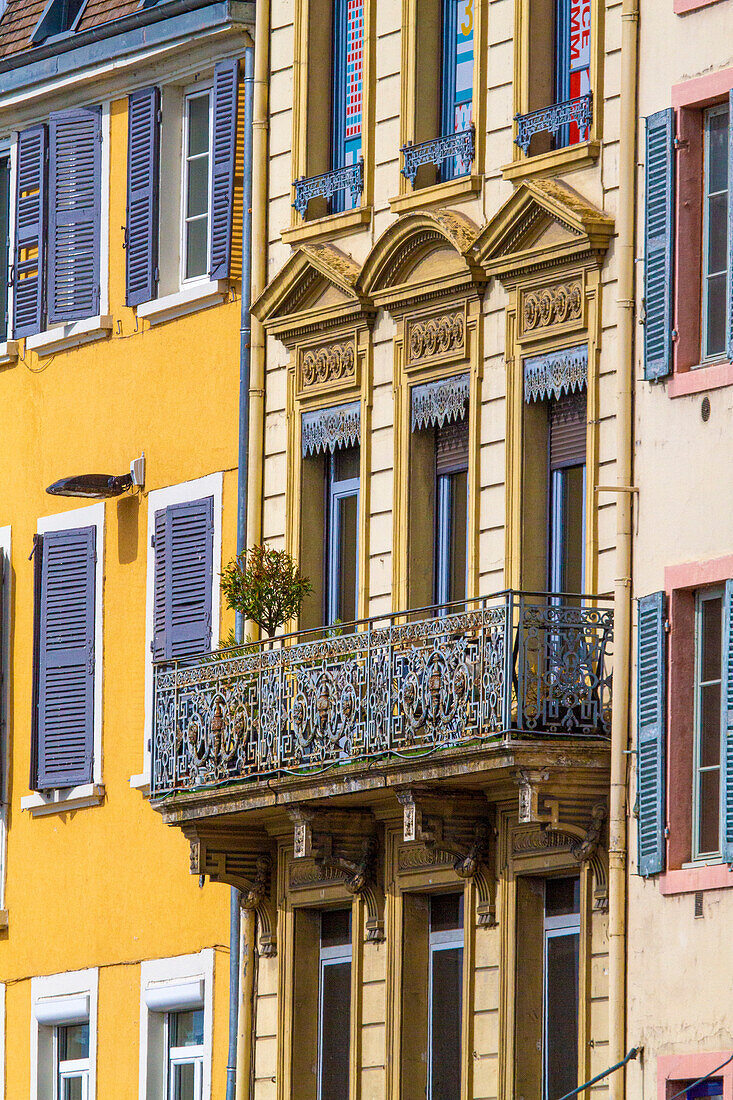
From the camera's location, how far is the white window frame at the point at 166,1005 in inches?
1271

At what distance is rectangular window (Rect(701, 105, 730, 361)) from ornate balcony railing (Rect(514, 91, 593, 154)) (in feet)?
6.29

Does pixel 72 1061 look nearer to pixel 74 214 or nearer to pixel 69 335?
pixel 69 335

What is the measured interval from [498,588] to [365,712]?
1523mm

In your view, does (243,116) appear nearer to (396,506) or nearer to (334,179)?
(334,179)

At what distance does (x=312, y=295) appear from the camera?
32.2m

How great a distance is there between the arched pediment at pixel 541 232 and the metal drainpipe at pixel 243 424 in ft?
11.6

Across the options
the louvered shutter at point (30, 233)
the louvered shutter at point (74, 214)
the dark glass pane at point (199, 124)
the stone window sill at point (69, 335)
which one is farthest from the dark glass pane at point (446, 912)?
the louvered shutter at point (30, 233)

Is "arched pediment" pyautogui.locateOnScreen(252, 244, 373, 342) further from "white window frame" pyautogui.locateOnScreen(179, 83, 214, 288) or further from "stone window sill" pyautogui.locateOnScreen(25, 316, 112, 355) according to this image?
"stone window sill" pyautogui.locateOnScreen(25, 316, 112, 355)

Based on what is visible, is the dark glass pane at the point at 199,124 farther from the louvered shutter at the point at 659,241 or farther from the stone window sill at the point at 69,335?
the louvered shutter at the point at 659,241

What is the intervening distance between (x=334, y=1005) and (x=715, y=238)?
8.05 metres

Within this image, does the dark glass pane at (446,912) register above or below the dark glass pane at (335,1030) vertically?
above

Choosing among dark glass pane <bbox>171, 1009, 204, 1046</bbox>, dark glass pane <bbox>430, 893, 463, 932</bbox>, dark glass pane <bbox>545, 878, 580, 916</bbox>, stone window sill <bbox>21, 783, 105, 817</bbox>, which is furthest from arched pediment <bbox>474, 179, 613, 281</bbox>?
dark glass pane <bbox>171, 1009, 204, 1046</bbox>

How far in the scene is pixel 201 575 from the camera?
1296 inches

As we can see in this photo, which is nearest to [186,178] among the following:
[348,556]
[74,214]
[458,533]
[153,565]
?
[74,214]
